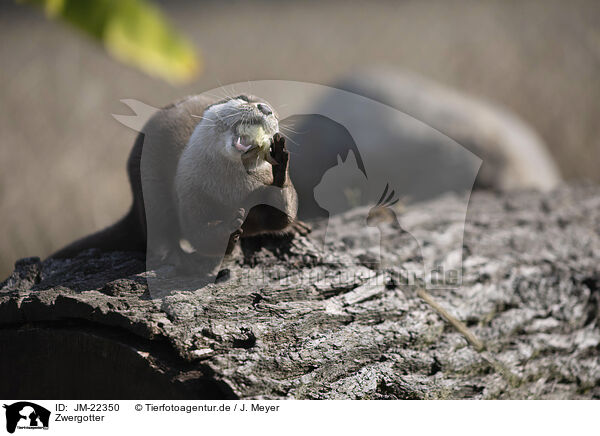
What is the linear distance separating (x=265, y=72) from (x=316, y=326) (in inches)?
113

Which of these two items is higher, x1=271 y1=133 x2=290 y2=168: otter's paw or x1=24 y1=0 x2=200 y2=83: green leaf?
x1=24 y1=0 x2=200 y2=83: green leaf

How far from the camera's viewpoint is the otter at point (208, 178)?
4.80 ft

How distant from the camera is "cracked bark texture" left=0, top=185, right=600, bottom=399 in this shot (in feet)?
5.34

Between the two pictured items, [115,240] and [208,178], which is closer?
[208,178]

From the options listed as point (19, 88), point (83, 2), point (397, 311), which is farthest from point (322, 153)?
point (19, 88)

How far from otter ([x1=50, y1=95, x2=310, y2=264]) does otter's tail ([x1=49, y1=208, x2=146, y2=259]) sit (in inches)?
0.8

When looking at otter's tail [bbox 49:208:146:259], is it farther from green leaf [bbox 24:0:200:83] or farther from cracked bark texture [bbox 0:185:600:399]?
green leaf [bbox 24:0:200:83]

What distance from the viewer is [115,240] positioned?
2.19 meters
